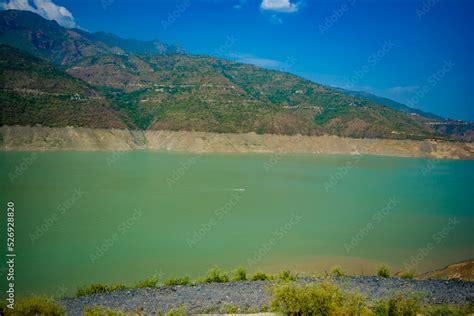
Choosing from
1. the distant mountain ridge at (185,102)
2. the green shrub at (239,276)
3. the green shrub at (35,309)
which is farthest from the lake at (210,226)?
the distant mountain ridge at (185,102)

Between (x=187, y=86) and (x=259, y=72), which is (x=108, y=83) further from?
(x=259, y=72)

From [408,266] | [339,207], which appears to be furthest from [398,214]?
[408,266]

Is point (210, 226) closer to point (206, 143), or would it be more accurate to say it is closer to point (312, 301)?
point (312, 301)

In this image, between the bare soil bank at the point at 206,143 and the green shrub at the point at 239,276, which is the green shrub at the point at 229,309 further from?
the bare soil bank at the point at 206,143

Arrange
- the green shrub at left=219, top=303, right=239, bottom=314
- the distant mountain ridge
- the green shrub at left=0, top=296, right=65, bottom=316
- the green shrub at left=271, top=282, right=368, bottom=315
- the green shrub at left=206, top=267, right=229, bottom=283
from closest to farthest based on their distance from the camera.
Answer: the green shrub at left=0, top=296, right=65, bottom=316, the green shrub at left=271, top=282, right=368, bottom=315, the green shrub at left=219, top=303, right=239, bottom=314, the green shrub at left=206, top=267, right=229, bottom=283, the distant mountain ridge

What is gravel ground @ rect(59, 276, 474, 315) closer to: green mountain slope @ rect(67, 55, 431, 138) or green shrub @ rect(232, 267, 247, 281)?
green shrub @ rect(232, 267, 247, 281)

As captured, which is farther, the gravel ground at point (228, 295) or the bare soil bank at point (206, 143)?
the bare soil bank at point (206, 143)

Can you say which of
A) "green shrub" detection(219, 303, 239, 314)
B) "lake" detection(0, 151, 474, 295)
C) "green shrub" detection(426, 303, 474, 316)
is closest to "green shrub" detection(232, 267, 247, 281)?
"lake" detection(0, 151, 474, 295)
